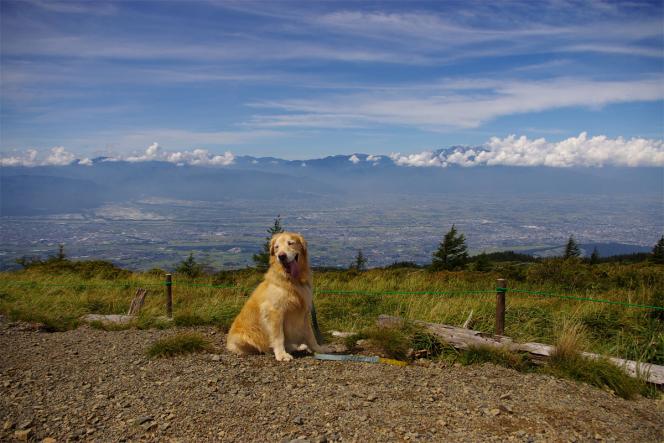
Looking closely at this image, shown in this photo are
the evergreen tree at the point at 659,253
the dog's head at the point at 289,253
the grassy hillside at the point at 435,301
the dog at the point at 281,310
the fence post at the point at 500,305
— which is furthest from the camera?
the evergreen tree at the point at 659,253

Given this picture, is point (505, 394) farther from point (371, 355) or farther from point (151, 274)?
point (151, 274)

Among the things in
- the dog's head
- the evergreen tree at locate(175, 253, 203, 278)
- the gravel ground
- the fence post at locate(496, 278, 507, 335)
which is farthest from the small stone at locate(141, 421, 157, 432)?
the evergreen tree at locate(175, 253, 203, 278)

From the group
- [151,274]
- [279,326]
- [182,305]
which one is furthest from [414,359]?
[151,274]

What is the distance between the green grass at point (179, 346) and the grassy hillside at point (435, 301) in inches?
66.0

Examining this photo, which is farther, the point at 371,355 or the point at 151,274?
the point at 151,274

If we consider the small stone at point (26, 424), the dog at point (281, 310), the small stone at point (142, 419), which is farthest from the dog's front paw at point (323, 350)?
the small stone at point (26, 424)

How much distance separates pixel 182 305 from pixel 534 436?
8276 millimetres

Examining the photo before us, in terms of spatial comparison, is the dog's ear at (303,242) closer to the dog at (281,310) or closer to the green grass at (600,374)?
the dog at (281,310)

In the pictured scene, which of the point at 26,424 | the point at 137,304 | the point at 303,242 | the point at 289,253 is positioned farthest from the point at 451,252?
the point at 26,424

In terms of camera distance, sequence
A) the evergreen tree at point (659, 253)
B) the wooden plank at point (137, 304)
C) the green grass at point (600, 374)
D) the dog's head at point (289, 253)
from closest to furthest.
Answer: the green grass at point (600, 374) < the dog's head at point (289, 253) < the wooden plank at point (137, 304) < the evergreen tree at point (659, 253)

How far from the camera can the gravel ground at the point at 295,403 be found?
418 cm

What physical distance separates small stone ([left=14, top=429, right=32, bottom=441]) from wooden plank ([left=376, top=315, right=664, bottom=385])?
4.69m

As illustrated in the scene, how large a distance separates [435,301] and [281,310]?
179 inches

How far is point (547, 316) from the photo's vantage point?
8.05m
